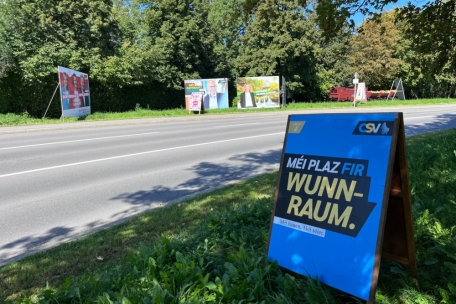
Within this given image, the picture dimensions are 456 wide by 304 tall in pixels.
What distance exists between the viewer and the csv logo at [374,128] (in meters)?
2.37

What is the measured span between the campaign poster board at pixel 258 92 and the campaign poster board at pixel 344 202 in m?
27.0

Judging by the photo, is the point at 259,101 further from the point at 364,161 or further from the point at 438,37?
the point at 364,161

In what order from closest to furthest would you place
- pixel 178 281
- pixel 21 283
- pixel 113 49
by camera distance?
1. pixel 178 281
2. pixel 21 283
3. pixel 113 49

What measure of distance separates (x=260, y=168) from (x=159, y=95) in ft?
80.9

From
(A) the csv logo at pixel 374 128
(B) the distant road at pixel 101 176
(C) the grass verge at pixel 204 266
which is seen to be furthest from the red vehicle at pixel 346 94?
(A) the csv logo at pixel 374 128

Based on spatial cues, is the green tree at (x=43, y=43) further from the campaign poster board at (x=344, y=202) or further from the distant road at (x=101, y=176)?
the campaign poster board at (x=344, y=202)

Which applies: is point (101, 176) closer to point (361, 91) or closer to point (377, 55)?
point (361, 91)

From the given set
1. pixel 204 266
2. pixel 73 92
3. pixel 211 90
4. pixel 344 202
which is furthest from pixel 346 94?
pixel 344 202

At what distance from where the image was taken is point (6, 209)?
17.7 ft

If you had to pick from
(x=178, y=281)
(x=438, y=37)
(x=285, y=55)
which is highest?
(x=285, y=55)

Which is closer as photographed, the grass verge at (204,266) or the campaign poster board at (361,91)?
the grass verge at (204,266)

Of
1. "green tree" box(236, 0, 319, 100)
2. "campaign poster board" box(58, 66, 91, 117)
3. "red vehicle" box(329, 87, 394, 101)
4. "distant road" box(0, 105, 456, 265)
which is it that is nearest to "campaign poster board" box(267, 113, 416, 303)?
"distant road" box(0, 105, 456, 265)

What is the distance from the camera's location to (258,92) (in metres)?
29.7

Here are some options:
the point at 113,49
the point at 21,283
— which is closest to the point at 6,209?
the point at 21,283
